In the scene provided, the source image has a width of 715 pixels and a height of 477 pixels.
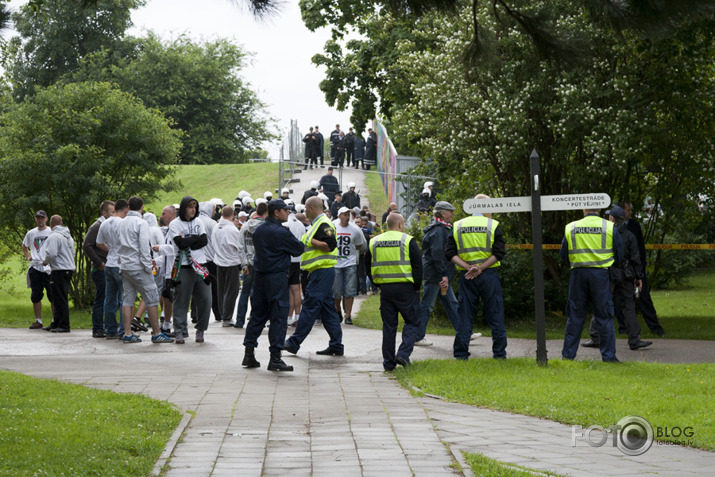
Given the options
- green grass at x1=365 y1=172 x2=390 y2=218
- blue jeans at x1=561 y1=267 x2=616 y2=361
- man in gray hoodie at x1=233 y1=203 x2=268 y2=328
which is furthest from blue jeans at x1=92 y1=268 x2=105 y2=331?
green grass at x1=365 y1=172 x2=390 y2=218

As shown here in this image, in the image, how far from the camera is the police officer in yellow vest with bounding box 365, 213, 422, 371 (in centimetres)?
1044

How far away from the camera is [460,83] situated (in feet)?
54.7

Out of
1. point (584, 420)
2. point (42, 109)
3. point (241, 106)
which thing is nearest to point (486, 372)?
point (584, 420)

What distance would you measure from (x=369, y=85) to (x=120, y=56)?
132 ft

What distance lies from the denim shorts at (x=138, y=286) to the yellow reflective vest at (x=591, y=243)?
19.5 feet

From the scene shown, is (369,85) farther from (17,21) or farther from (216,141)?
(216,141)

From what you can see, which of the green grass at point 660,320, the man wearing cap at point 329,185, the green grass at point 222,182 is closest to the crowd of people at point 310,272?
the green grass at point 660,320

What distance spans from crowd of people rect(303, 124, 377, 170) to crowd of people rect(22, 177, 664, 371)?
22.0 meters

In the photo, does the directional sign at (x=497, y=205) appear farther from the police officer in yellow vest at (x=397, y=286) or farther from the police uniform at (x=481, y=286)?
the police officer in yellow vest at (x=397, y=286)

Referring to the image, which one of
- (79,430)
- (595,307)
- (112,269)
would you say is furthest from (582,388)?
(112,269)

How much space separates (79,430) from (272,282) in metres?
4.15

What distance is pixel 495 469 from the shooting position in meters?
5.89

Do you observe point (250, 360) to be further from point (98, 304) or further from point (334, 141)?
point (334, 141)
